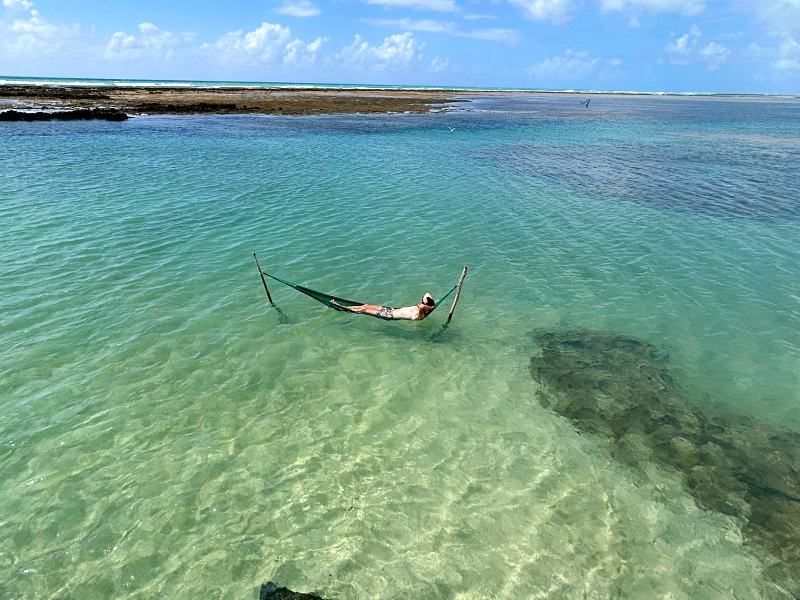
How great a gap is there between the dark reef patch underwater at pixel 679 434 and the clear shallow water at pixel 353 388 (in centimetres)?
37

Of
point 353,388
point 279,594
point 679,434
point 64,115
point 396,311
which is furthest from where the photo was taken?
point 64,115

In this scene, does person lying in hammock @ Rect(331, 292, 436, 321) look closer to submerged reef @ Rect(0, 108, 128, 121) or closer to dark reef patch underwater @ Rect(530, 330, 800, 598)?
dark reef patch underwater @ Rect(530, 330, 800, 598)

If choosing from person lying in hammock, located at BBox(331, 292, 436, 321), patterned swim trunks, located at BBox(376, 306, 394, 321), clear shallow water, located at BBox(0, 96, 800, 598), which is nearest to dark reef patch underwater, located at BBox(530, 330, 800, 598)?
clear shallow water, located at BBox(0, 96, 800, 598)

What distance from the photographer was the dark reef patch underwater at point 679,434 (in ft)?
26.1

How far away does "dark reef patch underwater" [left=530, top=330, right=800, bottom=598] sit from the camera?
7957 millimetres

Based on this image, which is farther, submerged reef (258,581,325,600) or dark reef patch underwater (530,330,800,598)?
dark reef patch underwater (530,330,800,598)

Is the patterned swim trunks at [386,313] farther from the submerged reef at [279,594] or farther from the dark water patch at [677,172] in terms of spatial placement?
the dark water patch at [677,172]

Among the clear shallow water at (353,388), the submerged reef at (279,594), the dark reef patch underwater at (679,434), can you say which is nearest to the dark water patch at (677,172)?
the clear shallow water at (353,388)

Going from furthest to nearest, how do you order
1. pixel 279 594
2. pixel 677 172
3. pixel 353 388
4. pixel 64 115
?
1. pixel 64 115
2. pixel 677 172
3. pixel 353 388
4. pixel 279 594

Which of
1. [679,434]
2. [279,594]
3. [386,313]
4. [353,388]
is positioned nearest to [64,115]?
[386,313]

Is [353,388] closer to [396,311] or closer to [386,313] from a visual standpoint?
[386,313]

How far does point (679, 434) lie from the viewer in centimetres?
981

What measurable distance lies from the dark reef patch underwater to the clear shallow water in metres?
0.37

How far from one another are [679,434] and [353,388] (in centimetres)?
739
